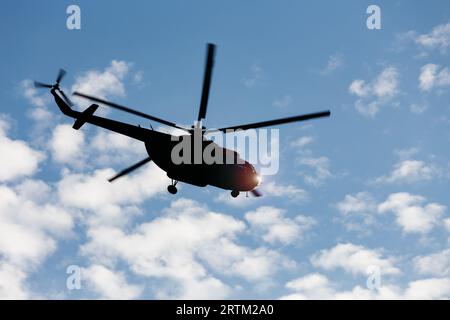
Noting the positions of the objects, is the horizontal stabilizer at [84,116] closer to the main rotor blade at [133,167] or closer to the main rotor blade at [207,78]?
the main rotor blade at [133,167]

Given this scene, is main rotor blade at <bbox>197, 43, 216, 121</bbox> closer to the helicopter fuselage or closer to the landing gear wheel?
the helicopter fuselage

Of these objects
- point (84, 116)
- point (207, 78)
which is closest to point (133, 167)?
point (84, 116)

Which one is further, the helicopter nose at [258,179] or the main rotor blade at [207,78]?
the helicopter nose at [258,179]

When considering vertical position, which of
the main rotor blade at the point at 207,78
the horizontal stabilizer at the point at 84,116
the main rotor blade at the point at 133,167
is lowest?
the main rotor blade at the point at 133,167

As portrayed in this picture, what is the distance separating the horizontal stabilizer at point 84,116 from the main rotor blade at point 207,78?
25.2 feet

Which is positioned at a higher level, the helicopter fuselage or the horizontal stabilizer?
the horizontal stabilizer

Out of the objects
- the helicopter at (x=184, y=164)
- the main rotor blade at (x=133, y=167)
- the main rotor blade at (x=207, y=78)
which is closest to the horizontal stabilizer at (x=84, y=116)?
the helicopter at (x=184, y=164)

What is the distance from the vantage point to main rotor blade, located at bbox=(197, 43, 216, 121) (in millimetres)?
19055

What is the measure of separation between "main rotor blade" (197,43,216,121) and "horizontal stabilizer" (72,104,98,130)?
767cm

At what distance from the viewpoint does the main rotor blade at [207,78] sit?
1905cm

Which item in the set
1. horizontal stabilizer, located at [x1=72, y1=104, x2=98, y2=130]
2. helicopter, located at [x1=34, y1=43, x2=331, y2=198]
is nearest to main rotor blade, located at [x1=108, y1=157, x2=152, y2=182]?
helicopter, located at [x1=34, y1=43, x2=331, y2=198]
